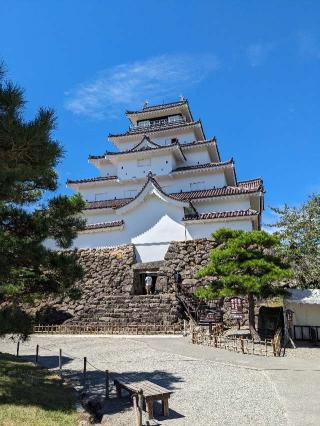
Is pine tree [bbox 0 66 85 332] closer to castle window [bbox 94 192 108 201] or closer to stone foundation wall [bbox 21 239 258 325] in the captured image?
stone foundation wall [bbox 21 239 258 325]

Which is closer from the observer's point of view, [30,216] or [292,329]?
[30,216]

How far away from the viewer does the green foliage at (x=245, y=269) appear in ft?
45.8

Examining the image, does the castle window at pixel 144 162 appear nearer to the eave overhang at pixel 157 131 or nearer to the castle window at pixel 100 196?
the eave overhang at pixel 157 131

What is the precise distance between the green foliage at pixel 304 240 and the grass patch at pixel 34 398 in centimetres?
1450

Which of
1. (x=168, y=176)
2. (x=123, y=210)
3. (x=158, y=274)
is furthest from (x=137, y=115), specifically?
(x=158, y=274)

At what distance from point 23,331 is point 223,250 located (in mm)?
9286

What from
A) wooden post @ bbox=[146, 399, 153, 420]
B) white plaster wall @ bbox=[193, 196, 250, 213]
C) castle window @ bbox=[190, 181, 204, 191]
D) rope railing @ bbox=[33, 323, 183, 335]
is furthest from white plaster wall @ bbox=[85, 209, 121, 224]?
wooden post @ bbox=[146, 399, 153, 420]

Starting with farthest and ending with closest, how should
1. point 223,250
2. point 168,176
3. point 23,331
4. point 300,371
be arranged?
point 168,176, point 223,250, point 300,371, point 23,331

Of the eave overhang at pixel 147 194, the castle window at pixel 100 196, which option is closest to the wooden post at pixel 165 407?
the eave overhang at pixel 147 194

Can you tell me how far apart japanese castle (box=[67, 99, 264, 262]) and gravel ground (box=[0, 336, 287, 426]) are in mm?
8613

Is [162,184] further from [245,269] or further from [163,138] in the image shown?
[245,269]

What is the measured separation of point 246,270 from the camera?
14734 mm

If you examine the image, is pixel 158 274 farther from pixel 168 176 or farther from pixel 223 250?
pixel 168 176

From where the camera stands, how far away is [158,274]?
68.8 ft
